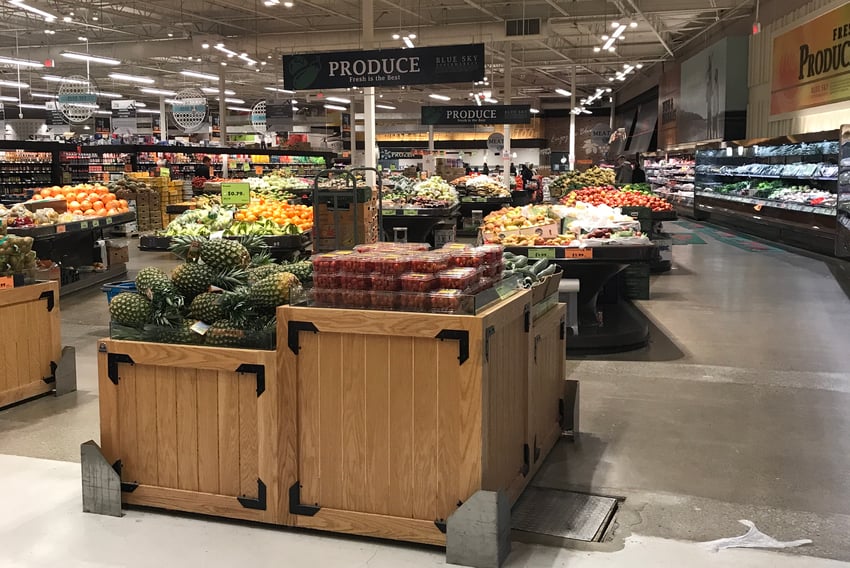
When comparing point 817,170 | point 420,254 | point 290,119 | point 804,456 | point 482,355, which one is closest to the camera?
point 482,355

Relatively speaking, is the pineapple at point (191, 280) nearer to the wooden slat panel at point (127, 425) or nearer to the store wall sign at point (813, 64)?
the wooden slat panel at point (127, 425)

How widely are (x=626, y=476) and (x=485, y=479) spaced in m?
1.14

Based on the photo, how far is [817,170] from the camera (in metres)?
14.1

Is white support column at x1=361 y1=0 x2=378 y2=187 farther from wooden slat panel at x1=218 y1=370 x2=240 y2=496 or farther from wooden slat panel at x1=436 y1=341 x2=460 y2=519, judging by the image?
wooden slat panel at x1=436 y1=341 x2=460 y2=519

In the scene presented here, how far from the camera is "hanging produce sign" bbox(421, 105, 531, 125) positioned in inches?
685

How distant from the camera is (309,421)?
126 inches

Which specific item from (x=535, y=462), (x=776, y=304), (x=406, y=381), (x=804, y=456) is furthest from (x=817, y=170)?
(x=406, y=381)

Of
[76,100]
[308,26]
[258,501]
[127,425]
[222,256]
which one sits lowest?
[258,501]

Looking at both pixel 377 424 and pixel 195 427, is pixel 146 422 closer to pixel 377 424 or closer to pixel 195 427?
pixel 195 427

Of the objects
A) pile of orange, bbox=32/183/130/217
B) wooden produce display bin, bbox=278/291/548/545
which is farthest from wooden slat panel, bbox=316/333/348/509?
pile of orange, bbox=32/183/130/217

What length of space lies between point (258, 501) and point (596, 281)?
13.8 feet

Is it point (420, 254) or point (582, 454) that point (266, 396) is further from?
point (582, 454)

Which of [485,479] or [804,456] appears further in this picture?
[804,456]

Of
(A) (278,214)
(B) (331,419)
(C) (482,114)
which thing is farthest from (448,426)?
(C) (482,114)
